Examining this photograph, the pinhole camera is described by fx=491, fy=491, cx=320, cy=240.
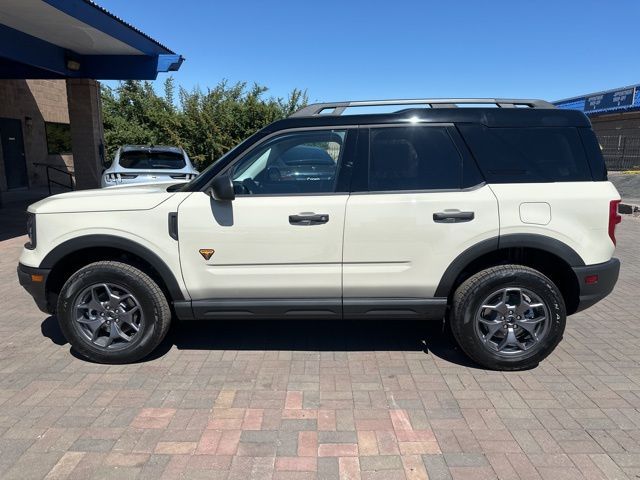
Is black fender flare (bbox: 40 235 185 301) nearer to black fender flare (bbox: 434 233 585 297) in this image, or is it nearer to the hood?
the hood

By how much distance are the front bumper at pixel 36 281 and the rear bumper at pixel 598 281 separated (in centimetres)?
394

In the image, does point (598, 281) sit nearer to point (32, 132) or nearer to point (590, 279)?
point (590, 279)

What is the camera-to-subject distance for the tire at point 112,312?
3.65 meters

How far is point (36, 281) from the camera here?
372 cm

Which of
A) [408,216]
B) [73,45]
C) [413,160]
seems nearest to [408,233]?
[408,216]

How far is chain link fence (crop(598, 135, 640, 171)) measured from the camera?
21891 millimetres

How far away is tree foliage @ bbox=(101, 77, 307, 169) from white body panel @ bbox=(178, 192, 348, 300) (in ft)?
52.2

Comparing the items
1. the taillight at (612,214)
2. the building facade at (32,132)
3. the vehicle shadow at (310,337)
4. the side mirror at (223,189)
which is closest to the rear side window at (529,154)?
the taillight at (612,214)

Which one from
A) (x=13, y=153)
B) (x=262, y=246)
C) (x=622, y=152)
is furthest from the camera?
(x=622, y=152)

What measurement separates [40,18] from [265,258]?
8270mm

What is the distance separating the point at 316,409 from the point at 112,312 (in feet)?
5.71

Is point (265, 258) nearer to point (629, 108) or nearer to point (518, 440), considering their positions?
point (518, 440)

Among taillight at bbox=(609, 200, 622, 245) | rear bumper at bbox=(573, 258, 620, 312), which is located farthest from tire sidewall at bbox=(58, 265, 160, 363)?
taillight at bbox=(609, 200, 622, 245)

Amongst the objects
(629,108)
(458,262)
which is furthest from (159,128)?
(629,108)
